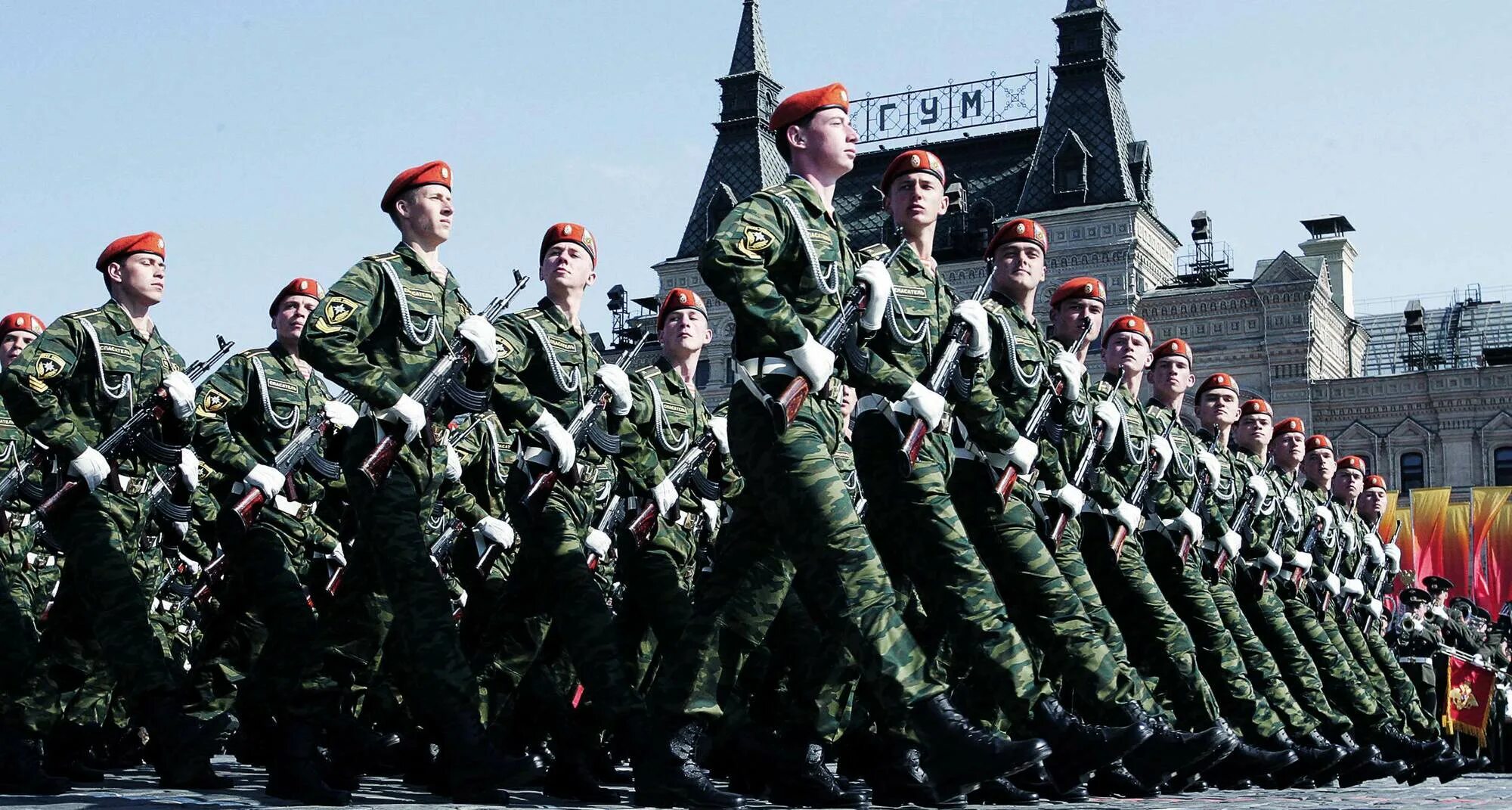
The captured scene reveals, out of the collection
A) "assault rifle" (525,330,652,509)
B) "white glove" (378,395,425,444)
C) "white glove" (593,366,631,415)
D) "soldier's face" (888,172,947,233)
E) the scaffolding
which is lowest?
"white glove" (378,395,425,444)

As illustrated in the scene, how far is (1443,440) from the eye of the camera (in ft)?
130

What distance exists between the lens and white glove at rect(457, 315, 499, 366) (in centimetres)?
693

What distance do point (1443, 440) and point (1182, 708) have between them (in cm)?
3385

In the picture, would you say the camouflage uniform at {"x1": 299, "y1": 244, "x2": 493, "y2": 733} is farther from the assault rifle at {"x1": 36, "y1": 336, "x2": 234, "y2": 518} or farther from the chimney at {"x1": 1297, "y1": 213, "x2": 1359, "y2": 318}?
the chimney at {"x1": 1297, "y1": 213, "x2": 1359, "y2": 318}

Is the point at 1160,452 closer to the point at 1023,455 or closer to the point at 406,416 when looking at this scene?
the point at 1023,455

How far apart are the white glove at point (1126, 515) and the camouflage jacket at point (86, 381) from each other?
4155 mm

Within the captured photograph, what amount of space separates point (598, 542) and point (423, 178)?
1.95 m


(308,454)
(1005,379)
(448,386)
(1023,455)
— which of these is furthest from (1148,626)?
(308,454)

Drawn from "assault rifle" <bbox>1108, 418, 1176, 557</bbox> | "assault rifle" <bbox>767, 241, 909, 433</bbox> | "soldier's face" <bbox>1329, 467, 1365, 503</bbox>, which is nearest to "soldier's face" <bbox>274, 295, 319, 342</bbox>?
"assault rifle" <bbox>767, 241, 909, 433</bbox>

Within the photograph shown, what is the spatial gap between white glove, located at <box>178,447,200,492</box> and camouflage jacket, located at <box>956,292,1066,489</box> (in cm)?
325

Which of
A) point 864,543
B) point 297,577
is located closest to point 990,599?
point 864,543

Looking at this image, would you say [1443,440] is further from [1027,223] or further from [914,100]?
[1027,223]

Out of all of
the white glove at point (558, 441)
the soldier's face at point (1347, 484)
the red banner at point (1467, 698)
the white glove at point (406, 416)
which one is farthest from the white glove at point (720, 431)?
the red banner at point (1467, 698)

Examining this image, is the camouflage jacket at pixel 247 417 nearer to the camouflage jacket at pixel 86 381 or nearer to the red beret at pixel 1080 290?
the camouflage jacket at pixel 86 381
